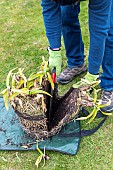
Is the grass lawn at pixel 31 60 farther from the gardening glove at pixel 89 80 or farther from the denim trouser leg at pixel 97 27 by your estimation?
the denim trouser leg at pixel 97 27

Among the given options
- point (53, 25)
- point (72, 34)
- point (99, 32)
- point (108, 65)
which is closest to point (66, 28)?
point (72, 34)

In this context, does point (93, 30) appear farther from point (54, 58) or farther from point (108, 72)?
point (108, 72)

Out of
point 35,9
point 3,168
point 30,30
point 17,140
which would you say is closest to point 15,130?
point 17,140

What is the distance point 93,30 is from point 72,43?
0.66m

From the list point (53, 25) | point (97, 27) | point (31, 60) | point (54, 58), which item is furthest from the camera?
point (31, 60)

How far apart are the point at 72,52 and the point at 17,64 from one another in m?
0.59

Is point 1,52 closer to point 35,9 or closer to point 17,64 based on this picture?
point 17,64

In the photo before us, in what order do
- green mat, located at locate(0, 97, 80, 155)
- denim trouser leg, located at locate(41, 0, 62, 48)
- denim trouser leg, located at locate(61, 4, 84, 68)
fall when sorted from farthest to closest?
1. denim trouser leg, located at locate(61, 4, 84, 68)
2. green mat, located at locate(0, 97, 80, 155)
3. denim trouser leg, located at locate(41, 0, 62, 48)

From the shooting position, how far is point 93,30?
66.5 inches

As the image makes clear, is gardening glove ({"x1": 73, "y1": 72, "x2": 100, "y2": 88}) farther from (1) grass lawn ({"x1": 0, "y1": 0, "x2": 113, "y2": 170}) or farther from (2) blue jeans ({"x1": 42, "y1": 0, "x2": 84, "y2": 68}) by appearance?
(1) grass lawn ({"x1": 0, "y1": 0, "x2": 113, "y2": 170})

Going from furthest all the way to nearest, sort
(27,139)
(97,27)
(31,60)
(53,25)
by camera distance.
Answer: (31,60)
(27,139)
(53,25)
(97,27)

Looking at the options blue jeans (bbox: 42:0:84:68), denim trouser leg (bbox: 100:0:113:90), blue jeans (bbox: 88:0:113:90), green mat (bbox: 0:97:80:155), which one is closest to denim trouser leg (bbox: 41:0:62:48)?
blue jeans (bbox: 42:0:84:68)

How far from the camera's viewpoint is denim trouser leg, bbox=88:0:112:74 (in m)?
1.58

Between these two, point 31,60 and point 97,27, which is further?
point 31,60
